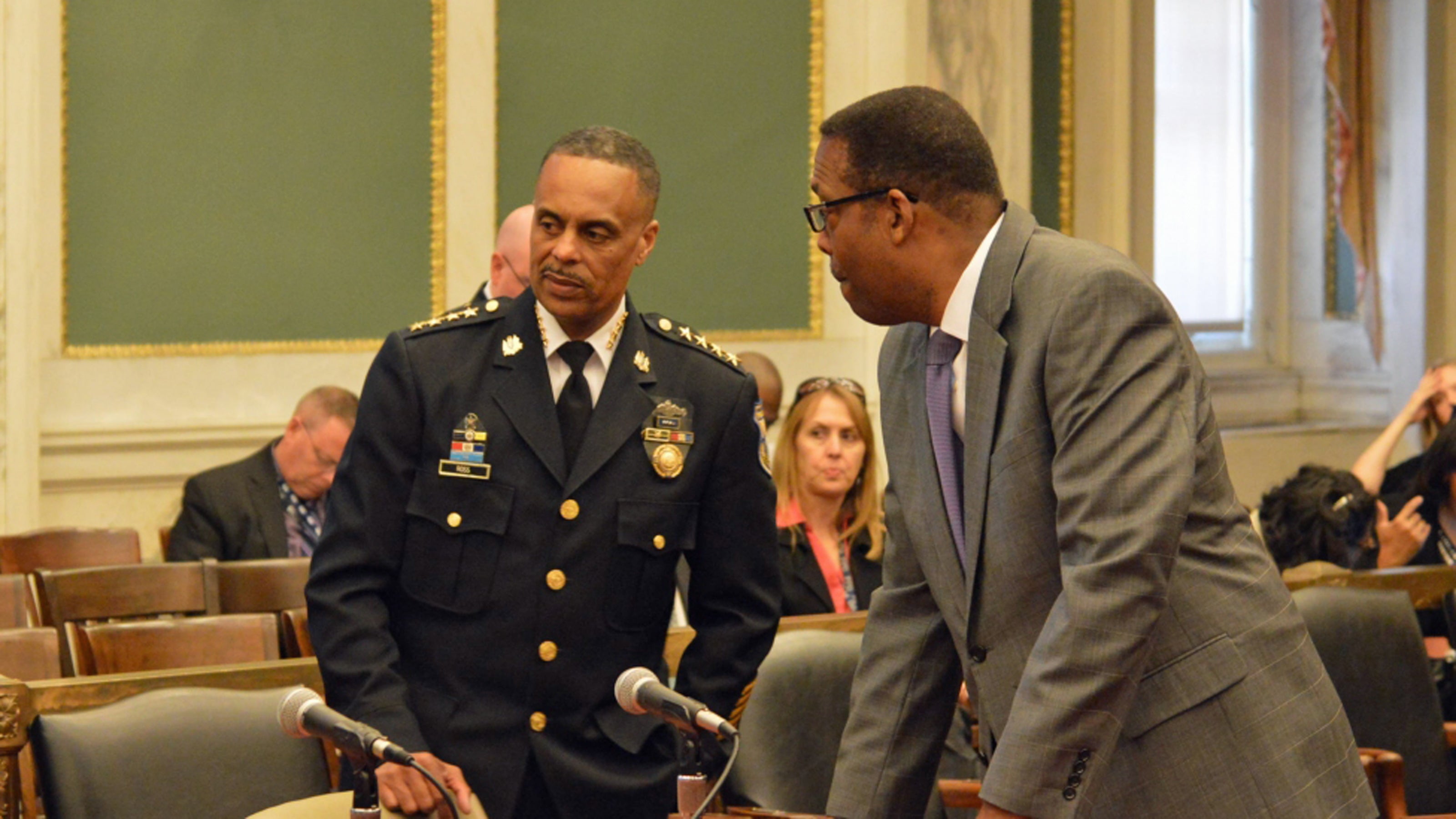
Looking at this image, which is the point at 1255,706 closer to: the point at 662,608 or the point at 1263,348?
the point at 662,608

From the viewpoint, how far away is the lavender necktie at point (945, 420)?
1850 millimetres

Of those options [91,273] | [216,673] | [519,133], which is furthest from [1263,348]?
[216,673]

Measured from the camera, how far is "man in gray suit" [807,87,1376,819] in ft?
5.31

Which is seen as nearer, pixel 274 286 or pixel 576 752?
pixel 576 752

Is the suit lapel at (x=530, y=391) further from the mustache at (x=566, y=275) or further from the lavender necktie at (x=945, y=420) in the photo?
the lavender necktie at (x=945, y=420)

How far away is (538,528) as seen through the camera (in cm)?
224

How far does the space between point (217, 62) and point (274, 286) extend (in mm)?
786

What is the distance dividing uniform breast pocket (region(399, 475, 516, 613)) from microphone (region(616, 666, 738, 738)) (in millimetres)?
387

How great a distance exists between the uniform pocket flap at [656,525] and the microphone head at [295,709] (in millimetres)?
588

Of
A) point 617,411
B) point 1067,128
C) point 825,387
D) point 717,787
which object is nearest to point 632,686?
point 717,787

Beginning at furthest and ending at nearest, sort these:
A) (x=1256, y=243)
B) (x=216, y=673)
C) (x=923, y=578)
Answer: (x=1256, y=243)
(x=216, y=673)
(x=923, y=578)

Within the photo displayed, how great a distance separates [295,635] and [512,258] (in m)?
1.05

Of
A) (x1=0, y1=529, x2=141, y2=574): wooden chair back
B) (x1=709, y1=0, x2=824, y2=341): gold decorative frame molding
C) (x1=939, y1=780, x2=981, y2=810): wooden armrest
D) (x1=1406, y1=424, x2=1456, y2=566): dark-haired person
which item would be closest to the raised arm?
(x1=1406, y1=424, x2=1456, y2=566): dark-haired person

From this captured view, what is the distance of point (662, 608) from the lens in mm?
2322
